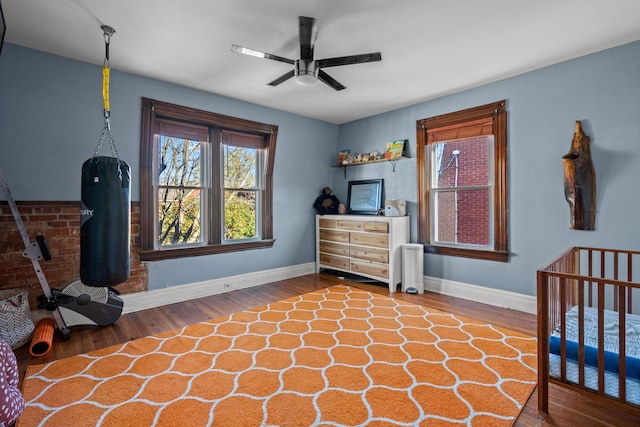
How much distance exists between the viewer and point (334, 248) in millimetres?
4770

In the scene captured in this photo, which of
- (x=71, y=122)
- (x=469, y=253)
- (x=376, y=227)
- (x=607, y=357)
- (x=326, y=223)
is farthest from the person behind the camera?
(x=326, y=223)

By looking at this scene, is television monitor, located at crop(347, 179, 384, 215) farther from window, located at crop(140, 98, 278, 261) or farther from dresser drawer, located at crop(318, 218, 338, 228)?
window, located at crop(140, 98, 278, 261)

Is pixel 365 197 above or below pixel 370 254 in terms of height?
above

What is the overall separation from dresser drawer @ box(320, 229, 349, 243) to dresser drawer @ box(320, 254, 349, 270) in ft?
0.88

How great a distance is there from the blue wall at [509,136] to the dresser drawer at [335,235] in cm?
97

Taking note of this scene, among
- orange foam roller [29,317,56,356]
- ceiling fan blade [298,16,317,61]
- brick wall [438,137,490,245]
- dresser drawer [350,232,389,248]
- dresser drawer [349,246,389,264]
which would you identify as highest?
ceiling fan blade [298,16,317,61]

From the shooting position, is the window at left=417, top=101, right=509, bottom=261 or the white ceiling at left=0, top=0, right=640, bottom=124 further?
the window at left=417, top=101, right=509, bottom=261

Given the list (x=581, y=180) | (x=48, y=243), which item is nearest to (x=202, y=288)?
(x=48, y=243)

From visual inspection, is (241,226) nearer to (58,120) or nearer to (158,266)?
(158,266)

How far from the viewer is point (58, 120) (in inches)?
115

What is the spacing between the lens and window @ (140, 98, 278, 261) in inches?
137

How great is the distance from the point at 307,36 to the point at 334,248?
120 inches

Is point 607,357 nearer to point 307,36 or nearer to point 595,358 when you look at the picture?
point 595,358

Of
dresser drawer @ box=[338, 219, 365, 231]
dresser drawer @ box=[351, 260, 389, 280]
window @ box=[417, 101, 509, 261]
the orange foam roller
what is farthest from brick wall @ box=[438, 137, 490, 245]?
the orange foam roller
